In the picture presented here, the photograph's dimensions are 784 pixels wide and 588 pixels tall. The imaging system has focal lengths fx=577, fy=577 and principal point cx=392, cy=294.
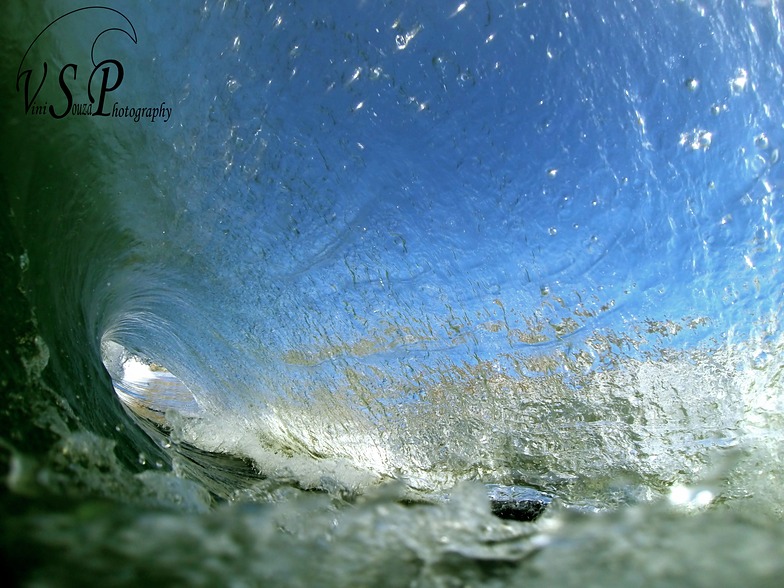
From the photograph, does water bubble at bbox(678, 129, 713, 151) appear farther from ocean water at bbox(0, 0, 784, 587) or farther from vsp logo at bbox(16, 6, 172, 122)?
vsp logo at bbox(16, 6, 172, 122)

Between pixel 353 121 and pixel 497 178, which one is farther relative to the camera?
pixel 497 178

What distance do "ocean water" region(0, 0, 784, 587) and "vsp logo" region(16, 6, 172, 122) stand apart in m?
0.01

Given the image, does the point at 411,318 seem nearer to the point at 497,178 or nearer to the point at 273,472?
the point at 497,178

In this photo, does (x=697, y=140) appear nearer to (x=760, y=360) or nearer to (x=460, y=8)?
(x=760, y=360)

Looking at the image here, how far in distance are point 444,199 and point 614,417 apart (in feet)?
5.07

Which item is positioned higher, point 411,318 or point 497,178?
point 497,178

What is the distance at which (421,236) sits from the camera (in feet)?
11.3

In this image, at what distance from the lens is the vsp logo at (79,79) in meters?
2.38

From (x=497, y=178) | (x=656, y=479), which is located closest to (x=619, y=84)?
(x=497, y=178)

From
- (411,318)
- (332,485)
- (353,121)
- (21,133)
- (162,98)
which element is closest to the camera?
(21,133)

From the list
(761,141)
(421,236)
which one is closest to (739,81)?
(761,141)

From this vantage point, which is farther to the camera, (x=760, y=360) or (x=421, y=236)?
(x=421, y=236)

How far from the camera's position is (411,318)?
140 inches

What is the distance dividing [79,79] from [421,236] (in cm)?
190
